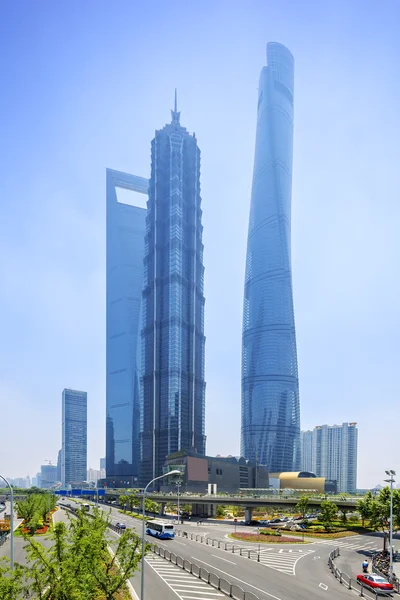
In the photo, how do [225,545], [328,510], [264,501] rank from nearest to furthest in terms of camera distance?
1. [225,545]
2. [328,510]
3. [264,501]

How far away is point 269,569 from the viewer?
54156mm

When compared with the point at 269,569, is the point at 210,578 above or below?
above

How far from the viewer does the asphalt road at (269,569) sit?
143 feet

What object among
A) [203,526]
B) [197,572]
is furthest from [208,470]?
[197,572]

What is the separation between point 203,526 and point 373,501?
130 ft

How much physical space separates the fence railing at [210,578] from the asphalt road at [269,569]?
979 millimetres

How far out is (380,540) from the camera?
3167 inches

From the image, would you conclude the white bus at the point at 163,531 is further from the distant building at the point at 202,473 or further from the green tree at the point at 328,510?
the distant building at the point at 202,473

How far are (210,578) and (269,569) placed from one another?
9.34 metres

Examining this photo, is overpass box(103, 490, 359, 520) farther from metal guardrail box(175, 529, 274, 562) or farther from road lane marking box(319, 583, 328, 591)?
road lane marking box(319, 583, 328, 591)

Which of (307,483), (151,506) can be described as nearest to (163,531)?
(151,506)

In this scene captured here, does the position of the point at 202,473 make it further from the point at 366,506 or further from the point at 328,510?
the point at 366,506

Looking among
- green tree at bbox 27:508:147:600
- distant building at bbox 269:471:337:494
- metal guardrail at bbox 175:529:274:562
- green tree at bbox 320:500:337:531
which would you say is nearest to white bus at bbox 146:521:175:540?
metal guardrail at bbox 175:529:274:562

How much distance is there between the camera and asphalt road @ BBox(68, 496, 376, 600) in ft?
143
